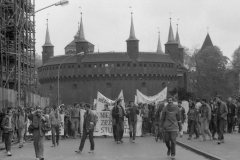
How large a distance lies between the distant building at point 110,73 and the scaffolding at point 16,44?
164 ft

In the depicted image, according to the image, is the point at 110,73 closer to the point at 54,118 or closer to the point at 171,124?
the point at 54,118

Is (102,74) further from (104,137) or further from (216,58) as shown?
(104,137)

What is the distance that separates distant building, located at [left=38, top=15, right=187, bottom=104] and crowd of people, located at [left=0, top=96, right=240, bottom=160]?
222 feet

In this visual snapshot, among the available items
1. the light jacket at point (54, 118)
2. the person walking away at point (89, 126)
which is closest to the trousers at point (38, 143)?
the person walking away at point (89, 126)

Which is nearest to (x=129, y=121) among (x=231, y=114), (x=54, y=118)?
(x=54, y=118)

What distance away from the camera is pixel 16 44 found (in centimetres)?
3875

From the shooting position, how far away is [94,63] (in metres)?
97.4

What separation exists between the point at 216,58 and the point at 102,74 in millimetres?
19475

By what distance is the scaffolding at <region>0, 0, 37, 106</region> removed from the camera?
39.1 m

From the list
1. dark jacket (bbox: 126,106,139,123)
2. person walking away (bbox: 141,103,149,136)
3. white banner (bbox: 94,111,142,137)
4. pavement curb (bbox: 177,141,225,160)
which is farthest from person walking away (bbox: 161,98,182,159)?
person walking away (bbox: 141,103,149,136)

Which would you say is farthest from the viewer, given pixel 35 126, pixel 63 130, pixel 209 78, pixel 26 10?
pixel 209 78

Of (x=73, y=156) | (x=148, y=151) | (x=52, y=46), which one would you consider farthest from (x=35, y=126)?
(x=52, y=46)

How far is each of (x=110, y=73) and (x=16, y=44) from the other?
58703mm

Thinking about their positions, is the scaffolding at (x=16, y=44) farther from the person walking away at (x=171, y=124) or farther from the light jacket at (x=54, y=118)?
the person walking away at (x=171, y=124)
